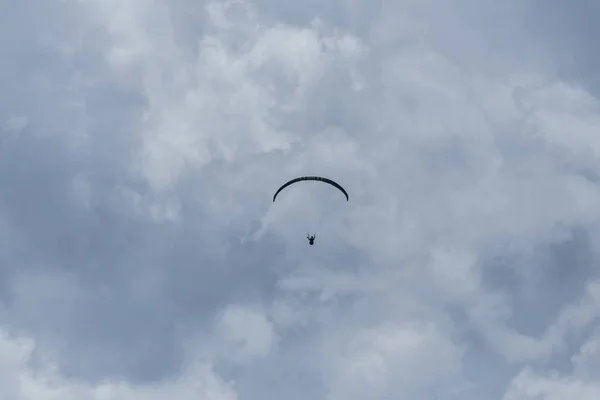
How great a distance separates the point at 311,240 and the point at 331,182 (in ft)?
59.3

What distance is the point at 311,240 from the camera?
193 metres

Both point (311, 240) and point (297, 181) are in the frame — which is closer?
point (297, 181)

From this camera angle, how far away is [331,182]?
18225 cm

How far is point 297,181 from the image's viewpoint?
181 m

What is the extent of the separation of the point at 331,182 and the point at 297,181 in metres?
7.98

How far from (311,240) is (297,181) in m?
18.9
